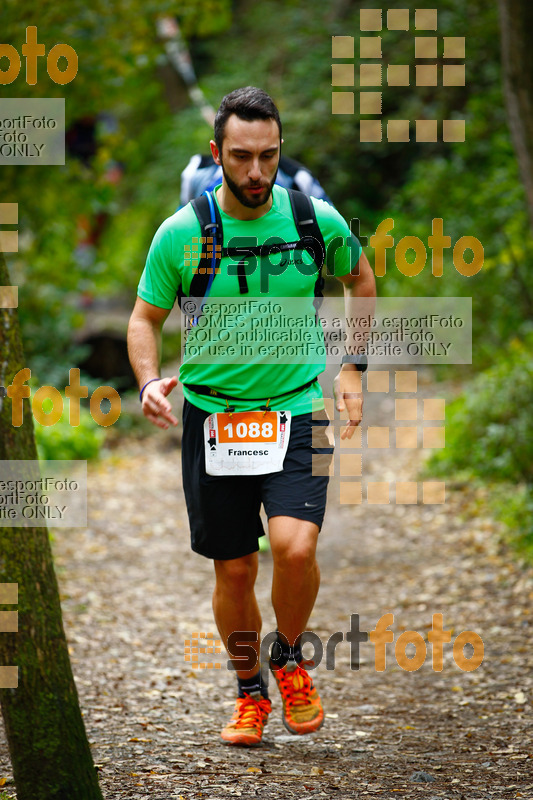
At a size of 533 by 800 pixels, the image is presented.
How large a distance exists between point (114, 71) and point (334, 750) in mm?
7804

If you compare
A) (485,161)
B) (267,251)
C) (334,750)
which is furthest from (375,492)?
(485,161)

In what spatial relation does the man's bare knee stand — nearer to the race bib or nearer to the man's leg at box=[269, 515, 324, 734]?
the man's leg at box=[269, 515, 324, 734]

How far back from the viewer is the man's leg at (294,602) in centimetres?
328

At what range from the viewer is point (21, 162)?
32.3 feet

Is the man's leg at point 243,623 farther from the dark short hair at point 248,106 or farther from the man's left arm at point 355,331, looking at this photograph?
the dark short hair at point 248,106

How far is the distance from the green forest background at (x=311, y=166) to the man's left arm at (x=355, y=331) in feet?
9.71

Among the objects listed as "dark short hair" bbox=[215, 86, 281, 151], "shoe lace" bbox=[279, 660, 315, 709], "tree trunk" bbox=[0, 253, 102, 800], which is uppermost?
"dark short hair" bbox=[215, 86, 281, 151]

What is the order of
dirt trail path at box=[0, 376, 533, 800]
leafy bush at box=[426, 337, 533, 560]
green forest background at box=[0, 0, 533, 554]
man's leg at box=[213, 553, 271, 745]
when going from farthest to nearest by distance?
green forest background at box=[0, 0, 533, 554] < leafy bush at box=[426, 337, 533, 560] < man's leg at box=[213, 553, 271, 745] < dirt trail path at box=[0, 376, 533, 800]

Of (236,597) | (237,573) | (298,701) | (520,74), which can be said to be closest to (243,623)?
(236,597)

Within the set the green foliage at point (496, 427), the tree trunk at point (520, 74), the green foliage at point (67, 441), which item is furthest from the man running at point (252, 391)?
the green foliage at point (67, 441)

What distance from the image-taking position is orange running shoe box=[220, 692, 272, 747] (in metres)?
3.57

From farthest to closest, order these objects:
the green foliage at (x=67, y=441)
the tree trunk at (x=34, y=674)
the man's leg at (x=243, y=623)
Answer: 1. the green foliage at (x=67, y=441)
2. the man's leg at (x=243, y=623)
3. the tree trunk at (x=34, y=674)

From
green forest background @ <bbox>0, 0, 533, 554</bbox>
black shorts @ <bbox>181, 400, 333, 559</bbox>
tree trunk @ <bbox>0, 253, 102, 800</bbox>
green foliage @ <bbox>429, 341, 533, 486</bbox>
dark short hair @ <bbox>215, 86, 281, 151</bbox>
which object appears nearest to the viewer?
tree trunk @ <bbox>0, 253, 102, 800</bbox>

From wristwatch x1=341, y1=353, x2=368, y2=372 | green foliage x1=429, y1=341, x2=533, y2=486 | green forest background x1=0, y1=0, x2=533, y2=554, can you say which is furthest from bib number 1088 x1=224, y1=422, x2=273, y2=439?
green foliage x1=429, y1=341, x2=533, y2=486
